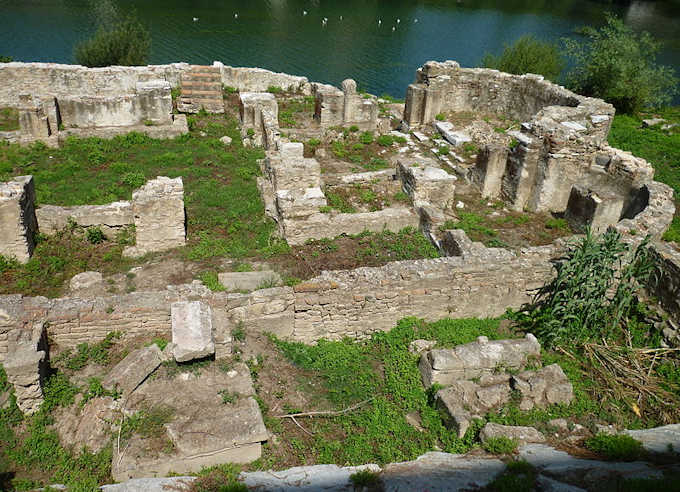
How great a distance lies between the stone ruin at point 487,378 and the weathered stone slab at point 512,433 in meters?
0.34

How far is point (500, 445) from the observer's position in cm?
643

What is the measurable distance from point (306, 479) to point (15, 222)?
8.07m

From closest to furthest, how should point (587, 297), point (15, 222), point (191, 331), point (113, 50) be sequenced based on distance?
point (191, 331) < point (587, 297) < point (15, 222) < point (113, 50)

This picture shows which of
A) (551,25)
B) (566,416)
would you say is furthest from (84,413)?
(551,25)

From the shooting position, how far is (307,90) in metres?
21.8

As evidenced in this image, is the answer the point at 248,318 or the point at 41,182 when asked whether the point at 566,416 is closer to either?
the point at 248,318

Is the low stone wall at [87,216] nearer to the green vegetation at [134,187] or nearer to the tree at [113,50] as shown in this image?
the green vegetation at [134,187]

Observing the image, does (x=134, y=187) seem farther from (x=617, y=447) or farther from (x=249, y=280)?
(x=617, y=447)

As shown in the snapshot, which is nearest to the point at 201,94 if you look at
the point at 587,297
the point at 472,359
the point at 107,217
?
the point at 107,217

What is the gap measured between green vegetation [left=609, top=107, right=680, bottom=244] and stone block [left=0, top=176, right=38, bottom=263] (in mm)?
14148

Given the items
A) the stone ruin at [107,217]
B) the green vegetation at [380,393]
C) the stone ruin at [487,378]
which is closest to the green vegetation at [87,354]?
the green vegetation at [380,393]

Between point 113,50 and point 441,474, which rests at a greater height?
point 113,50

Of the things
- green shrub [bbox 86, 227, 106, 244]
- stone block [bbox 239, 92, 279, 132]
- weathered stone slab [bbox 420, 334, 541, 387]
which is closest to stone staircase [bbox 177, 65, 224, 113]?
stone block [bbox 239, 92, 279, 132]

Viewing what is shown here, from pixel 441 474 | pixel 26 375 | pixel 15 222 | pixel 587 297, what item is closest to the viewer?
pixel 441 474
